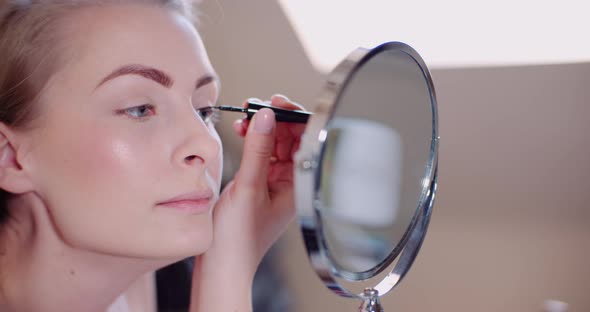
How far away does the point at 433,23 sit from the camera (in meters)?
1.47

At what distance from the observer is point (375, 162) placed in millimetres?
667

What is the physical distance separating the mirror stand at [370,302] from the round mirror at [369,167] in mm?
12

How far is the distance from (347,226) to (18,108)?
1.55 ft

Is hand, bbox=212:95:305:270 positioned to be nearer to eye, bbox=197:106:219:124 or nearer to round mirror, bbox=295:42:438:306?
eye, bbox=197:106:219:124

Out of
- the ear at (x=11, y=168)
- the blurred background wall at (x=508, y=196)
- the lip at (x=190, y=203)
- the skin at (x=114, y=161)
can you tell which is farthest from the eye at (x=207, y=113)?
the blurred background wall at (x=508, y=196)

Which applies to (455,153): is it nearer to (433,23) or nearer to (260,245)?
(433,23)

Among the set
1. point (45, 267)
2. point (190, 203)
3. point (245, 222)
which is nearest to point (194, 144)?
point (190, 203)

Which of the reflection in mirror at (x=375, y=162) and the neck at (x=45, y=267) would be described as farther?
the neck at (x=45, y=267)

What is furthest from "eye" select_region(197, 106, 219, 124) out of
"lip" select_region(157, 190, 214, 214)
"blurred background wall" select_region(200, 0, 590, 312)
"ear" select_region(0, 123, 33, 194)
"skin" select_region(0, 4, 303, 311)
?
"blurred background wall" select_region(200, 0, 590, 312)

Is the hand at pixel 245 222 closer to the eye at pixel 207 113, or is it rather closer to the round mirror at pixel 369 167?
the eye at pixel 207 113

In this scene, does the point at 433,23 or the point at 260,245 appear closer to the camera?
the point at 260,245

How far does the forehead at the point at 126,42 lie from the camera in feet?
2.58

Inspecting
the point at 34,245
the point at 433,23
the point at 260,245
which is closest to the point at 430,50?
the point at 433,23

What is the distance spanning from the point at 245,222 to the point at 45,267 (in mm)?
285
